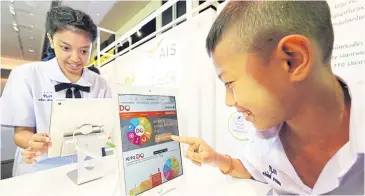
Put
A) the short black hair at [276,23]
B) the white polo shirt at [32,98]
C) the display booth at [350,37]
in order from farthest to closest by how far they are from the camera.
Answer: the white polo shirt at [32,98]
the display booth at [350,37]
the short black hair at [276,23]

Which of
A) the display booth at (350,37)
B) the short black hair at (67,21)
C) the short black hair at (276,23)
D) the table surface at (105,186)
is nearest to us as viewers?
the short black hair at (276,23)


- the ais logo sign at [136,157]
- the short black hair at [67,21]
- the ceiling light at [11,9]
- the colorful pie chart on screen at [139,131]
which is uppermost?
the ceiling light at [11,9]

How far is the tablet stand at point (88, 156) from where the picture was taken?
71 cm

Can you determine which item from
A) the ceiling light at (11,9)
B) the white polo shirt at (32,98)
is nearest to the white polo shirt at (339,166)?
the white polo shirt at (32,98)

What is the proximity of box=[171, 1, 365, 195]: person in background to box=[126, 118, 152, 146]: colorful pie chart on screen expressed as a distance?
28 cm

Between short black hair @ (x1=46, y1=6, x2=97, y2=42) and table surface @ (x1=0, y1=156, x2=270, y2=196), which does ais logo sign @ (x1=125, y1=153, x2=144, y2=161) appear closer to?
table surface @ (x1=0, y1=156, x2=270, y2=196)

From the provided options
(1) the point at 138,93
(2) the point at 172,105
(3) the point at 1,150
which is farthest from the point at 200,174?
(3) the point at 1,150

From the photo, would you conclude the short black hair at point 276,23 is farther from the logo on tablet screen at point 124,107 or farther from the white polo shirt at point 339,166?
the logo on tablet screen at point 124,107

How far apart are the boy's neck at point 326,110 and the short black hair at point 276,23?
0.05 m

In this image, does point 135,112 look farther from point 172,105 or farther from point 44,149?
point 44,149

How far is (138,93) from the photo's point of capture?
0.53m

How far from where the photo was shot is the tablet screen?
48 centimetres

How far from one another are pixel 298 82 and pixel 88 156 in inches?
32.0

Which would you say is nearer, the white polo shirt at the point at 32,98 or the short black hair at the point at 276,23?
the short black hair at the point at 276,23
